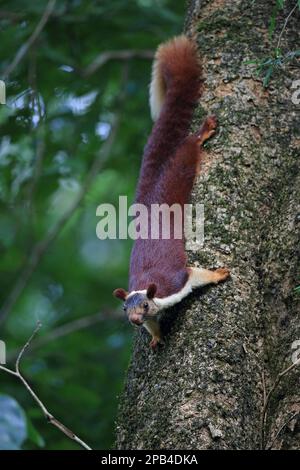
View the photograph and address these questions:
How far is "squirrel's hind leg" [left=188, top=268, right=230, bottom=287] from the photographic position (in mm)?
3281

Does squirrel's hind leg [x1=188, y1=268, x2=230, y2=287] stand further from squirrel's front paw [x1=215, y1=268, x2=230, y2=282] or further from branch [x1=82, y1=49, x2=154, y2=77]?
branch [x1=82, y1=49, x2=154, y2=77]

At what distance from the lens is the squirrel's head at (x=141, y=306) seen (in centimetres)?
362

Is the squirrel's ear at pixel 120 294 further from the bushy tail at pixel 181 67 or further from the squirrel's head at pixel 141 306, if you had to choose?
the bushy tail at pixel 181 67

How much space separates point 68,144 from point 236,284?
368cm

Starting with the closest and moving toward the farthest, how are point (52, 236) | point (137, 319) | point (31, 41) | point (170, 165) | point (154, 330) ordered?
point (154, 330) < point (137, 319) < point (170, 165) < point (31, 41) < point (52, 236)

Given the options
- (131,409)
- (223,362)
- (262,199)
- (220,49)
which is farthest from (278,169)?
(131,409)

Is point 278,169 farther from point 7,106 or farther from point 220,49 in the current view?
point 7,106

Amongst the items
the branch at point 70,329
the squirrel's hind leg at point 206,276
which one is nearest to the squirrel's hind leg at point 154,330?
the squirrel's hind leg at point 206,276

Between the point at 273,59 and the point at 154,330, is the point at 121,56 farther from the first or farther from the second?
the point at 154,330

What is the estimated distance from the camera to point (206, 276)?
10.9 ft

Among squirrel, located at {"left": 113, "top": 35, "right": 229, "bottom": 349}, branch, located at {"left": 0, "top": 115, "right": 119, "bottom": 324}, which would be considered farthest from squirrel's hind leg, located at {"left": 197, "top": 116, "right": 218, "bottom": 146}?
branch, located at {"left": 0, "top": 115, "right": 119, "bottom": 324}

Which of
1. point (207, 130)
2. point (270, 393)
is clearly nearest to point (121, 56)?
point (207, 130)

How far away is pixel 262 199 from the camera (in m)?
3.55

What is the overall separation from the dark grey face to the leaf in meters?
0.71
